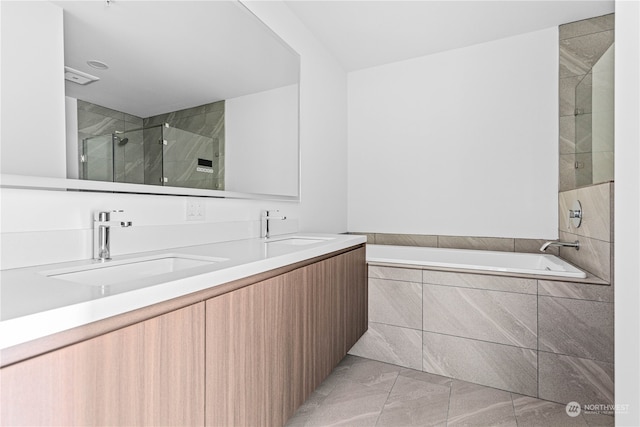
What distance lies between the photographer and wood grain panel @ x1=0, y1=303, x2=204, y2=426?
57 centimetres

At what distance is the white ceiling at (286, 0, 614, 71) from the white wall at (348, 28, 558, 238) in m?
0.15

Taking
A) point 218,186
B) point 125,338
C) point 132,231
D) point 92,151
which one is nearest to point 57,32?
point 92,151

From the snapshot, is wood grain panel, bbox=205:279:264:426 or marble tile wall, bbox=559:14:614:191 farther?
marble tile wall, bbox=559:14:614:191

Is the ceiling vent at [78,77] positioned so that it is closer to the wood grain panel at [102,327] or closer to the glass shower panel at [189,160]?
the glass shower panel at [189,160]

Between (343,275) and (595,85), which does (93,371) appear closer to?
(343,275)

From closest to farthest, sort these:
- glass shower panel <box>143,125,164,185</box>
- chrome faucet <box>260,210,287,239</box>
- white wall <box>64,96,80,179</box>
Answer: white wall <box>64,96,80,179</box>
glass shower panel <box>143,125,164,185</box>
chrome faucet <box>260,210,287,239</box>

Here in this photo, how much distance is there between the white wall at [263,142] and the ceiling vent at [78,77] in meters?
0.66

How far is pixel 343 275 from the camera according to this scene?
1.87m

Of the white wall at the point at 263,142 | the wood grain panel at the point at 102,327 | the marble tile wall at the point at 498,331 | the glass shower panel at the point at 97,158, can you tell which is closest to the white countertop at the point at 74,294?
the wood grain panel at the point at 102,327

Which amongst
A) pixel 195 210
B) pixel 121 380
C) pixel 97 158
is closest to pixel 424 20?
pixel 195 210

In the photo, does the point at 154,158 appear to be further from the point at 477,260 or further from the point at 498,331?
the point at 477,260

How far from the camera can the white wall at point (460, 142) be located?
2.57m
